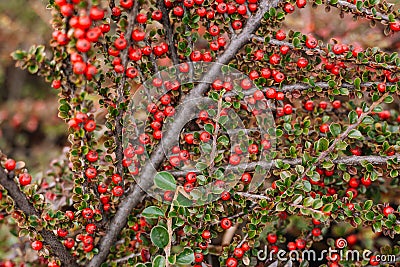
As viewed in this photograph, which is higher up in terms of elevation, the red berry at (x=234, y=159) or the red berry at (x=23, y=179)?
the red berry at (x=23, y=179)

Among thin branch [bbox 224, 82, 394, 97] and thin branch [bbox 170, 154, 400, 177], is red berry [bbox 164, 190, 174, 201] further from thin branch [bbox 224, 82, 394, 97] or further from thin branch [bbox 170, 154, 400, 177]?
thin branch [bbox 224, 82, 394, 97]

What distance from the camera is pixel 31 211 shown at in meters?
1.49

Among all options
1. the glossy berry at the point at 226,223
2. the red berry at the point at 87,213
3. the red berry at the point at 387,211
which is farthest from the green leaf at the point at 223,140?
the red berry at the point at 387,211

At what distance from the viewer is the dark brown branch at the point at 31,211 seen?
1.41 metres

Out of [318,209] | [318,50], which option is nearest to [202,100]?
[318,50]

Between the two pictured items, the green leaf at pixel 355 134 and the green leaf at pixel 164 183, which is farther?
the green leaf at pixel 355 134

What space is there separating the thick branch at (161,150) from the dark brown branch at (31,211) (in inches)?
4.9

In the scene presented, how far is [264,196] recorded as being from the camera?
1604 millimetres

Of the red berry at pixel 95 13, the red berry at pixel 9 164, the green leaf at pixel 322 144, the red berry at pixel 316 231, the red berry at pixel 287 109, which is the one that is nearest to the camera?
the red berry at pixel 95 13

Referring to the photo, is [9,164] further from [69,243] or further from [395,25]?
[395,25]

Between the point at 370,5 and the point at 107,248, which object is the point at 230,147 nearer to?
the point at 107,248

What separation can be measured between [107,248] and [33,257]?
47 centimetres

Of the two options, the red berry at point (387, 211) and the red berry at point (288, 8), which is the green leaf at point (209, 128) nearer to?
the red berry at point (288, 8)

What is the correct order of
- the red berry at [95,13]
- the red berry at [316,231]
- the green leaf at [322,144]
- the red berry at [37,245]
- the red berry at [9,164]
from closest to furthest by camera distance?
the red berry at [95,13] → the red berry at [9,164] → the red berry at [37,245] → the green leaf at [322,144] → the red berry at [316,231]
